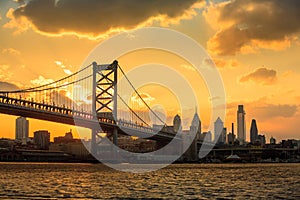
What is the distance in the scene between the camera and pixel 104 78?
336 feet

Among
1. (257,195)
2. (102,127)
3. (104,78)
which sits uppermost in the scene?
(104,78)

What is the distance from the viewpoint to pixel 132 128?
330 feet

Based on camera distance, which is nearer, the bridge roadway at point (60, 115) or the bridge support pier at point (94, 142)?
the bridge roadway at point (60, 115)

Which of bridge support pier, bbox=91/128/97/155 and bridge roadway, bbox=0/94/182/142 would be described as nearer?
bridge roadway, bbox=0/94/182/142

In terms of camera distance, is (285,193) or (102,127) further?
(102,127)

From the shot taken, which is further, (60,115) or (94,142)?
(94,142)

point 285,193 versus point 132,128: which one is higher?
point 132,128

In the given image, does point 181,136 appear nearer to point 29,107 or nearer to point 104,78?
point 104,78

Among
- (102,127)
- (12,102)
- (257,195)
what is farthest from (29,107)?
(257,195)

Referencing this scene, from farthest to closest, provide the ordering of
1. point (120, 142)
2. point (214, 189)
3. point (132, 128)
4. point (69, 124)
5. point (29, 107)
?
point (120, 142)
point (132, 128)
point (69, 124)
point (29, 107)
point (214, 189)

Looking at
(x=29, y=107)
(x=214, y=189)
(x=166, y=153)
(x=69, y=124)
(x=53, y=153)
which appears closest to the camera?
(x=214, y=189)

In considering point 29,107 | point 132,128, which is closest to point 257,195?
point 29,107

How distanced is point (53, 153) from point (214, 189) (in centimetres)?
12282

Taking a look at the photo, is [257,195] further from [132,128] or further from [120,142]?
[120,142]
